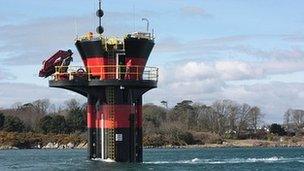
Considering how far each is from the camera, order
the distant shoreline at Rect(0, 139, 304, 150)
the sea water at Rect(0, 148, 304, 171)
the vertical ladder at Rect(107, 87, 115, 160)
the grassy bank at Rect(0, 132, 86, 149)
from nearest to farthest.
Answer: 1. the sea water at Rect(0, 148, 304, 171)
2. the vertical ladder at Rect(107, 87, 115, 160)
3. the distant shoreline at Rect(0, 139, 304, 150)
4. the grassy bank at Rect(0, 132, 86, 149)

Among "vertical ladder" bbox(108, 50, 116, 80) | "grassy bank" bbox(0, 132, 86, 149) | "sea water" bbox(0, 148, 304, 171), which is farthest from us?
"grassy bank" bbox(0, 132, 86, 149)

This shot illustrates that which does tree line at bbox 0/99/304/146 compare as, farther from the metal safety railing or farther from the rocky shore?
the metal safety railing

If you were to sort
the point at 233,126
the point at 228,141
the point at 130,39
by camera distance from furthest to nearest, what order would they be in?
the point at 233,126
the point at 228,141
the point at 130,39

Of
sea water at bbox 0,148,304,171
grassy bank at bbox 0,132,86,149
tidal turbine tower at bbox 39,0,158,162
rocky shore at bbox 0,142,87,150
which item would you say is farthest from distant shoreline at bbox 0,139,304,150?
tidal turbine tower at bbox 39,0,158,162

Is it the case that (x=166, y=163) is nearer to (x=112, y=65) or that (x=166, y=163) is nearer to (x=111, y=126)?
(x=111, y=126)

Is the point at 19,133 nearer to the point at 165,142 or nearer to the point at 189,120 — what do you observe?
the point at 165,142

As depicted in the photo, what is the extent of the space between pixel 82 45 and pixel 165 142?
107 metres

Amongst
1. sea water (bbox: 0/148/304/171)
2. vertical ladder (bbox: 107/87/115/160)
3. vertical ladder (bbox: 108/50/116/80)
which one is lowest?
sea water (bbox: 0/148/304/171)

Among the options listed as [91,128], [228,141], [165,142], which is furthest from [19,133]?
[91,128]

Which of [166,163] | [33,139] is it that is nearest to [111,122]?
[166,163]

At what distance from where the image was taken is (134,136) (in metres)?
56.0

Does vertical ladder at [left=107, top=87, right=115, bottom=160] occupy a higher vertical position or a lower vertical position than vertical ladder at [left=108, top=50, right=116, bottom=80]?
lower

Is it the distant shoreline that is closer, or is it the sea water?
the sea water

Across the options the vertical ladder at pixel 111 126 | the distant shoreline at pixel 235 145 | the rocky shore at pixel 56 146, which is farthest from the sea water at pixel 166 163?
the distant shoreline at pixel 235 145
